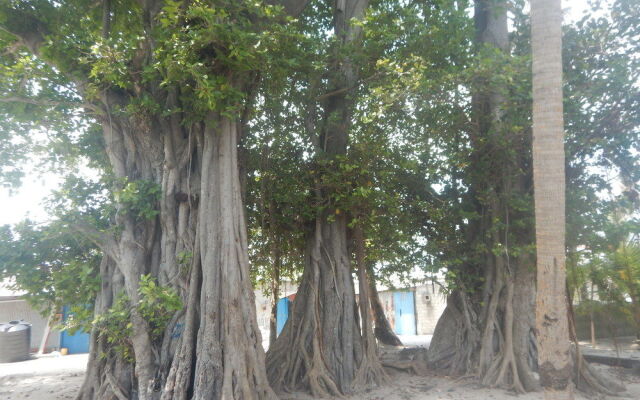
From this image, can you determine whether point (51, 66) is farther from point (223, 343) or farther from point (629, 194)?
point (629, 194)

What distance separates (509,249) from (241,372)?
17.9ft

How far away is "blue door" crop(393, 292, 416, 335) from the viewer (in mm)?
23719

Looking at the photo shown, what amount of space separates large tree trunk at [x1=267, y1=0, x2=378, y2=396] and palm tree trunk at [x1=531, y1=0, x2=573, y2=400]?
173 inches

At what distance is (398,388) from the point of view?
8.84 metres

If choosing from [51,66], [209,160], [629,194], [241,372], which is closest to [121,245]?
[209,160]

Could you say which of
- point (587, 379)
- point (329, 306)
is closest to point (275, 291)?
point (329, 306)

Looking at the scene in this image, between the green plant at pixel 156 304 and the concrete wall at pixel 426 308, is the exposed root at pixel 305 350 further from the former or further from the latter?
the concrete wall at pixel 426 308

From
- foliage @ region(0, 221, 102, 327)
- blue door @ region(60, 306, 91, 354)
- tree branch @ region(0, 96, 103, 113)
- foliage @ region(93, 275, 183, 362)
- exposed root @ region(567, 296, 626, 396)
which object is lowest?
blue door @ region(60, 306, 91, 354)

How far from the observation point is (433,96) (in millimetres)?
8719

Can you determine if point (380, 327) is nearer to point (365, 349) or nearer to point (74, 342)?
point (365, 349)

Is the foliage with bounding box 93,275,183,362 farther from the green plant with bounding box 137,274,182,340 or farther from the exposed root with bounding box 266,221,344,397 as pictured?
the exposed root with bounding box 266,221,344,397

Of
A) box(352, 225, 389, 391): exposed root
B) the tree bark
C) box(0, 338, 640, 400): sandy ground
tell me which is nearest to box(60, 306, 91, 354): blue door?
box(0, 338, 640, 400): sandy ground

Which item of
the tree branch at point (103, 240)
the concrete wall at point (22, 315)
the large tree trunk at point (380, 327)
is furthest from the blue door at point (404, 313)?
the tree branch at point (103, 240)

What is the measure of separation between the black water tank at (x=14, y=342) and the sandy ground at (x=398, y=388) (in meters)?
4.11
